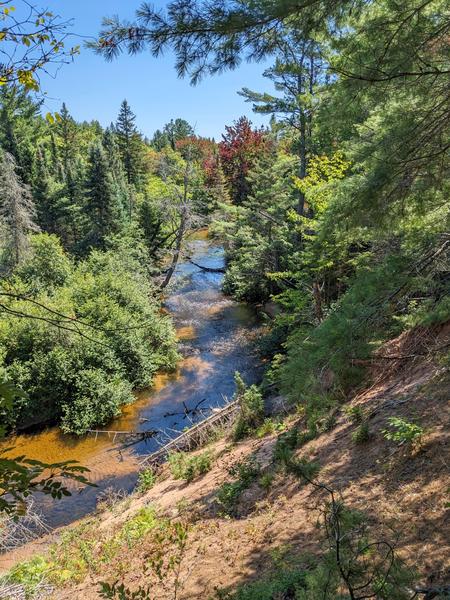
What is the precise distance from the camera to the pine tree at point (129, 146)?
42094 mm

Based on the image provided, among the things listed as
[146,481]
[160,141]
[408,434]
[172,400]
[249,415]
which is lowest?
[146,481]

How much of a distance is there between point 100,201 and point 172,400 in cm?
1400

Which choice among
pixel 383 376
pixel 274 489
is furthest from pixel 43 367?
pixel 383 376

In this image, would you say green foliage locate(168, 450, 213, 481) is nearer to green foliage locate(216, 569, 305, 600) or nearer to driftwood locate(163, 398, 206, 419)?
driftwood locate(163, 398, 206, 419)

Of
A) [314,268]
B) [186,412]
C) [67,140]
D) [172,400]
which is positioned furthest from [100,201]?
[67,140]

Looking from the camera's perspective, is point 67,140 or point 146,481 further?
point 67,140

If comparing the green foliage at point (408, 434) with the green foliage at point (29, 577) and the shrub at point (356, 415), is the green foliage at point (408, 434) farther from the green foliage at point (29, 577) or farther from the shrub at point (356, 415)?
the green foliage at point (29, 577)

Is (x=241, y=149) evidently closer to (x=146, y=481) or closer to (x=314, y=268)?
(x=314, y=268)

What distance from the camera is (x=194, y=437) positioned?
9773 millimetres

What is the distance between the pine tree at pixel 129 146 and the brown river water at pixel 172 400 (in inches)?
1085

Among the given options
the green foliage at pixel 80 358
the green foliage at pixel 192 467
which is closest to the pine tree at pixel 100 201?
the green foliage at pixel 80 358

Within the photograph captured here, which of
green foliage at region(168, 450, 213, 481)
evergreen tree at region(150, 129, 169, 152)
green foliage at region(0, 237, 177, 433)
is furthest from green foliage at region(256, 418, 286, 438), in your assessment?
evergreen tree at region(150, 129, 169, 152)

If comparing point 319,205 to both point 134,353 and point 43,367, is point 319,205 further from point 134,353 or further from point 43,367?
point 43,367

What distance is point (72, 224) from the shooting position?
26.8 metres
